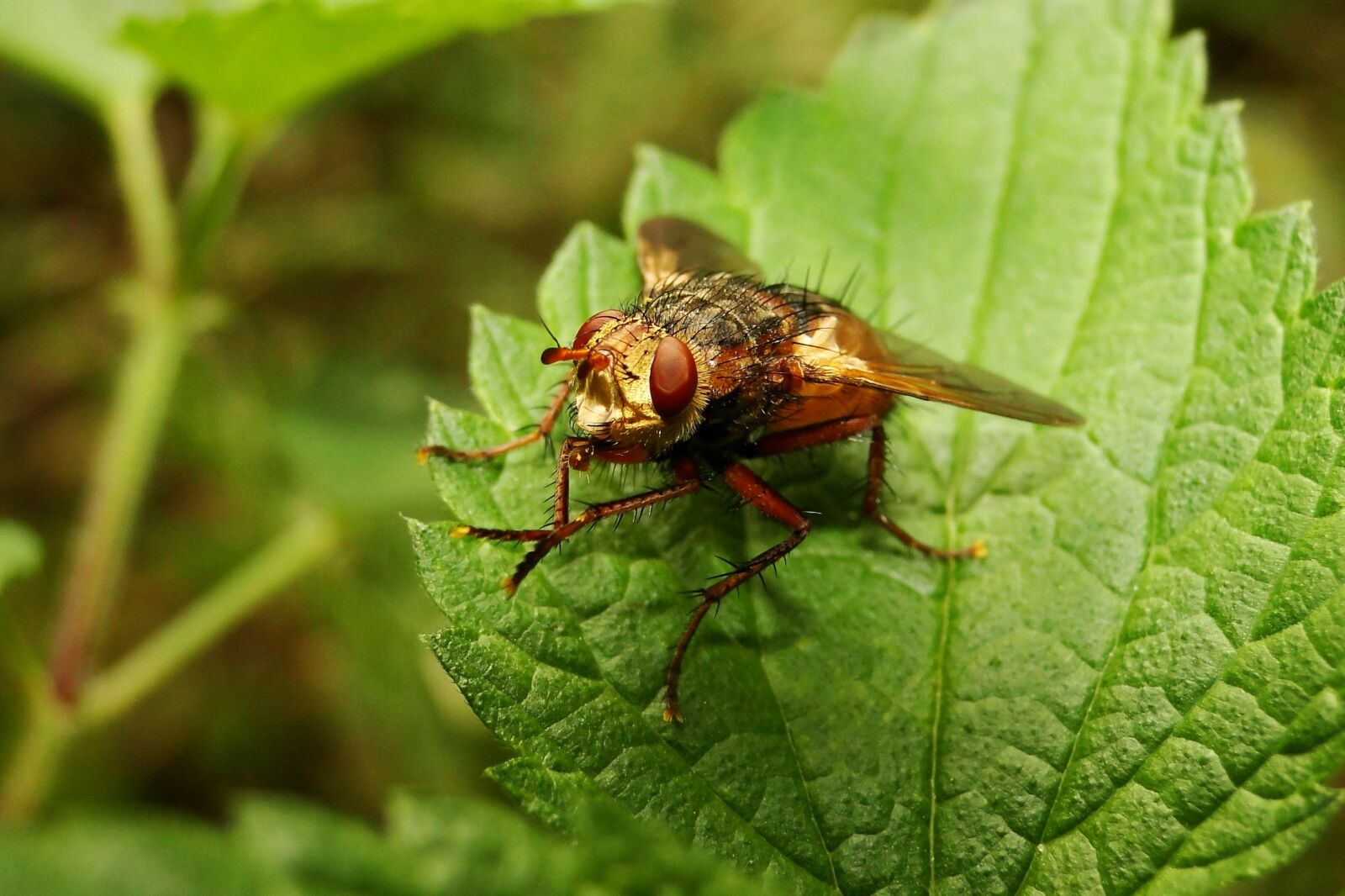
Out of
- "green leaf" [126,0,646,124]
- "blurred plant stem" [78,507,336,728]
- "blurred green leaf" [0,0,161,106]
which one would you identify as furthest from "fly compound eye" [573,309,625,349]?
"blurred green leaf" [0,0,161,106]

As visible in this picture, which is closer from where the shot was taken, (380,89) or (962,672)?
(962,672)

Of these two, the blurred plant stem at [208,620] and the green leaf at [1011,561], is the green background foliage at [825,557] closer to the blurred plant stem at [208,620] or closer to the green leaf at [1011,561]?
the green leaf at [1011,561]

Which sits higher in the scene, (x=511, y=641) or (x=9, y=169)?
(x=9, y=169)

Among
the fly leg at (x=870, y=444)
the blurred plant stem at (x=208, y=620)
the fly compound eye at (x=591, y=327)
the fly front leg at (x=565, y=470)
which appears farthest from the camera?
the blurred plant stem at (x=208, y=620)

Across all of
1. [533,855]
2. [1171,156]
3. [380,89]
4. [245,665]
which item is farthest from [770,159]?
[380,89]

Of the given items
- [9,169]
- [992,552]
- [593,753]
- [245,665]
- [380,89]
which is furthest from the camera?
[380,89]

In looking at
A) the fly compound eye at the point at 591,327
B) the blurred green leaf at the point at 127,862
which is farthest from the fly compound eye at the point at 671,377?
the blurred green leaf at the point at 127,862

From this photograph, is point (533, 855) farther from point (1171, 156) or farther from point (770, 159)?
point (1171, 156)

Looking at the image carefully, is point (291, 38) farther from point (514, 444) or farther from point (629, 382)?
point (629, 382)

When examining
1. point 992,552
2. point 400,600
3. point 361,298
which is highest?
point 361,298
